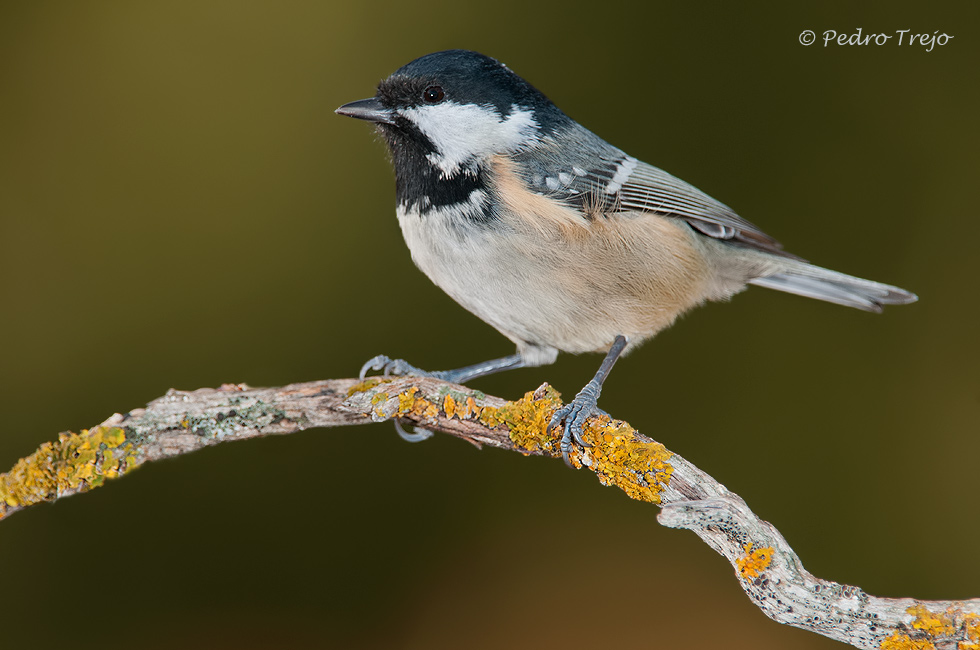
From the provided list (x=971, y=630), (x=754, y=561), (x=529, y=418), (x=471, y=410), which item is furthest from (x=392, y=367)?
(x=971, y=630)

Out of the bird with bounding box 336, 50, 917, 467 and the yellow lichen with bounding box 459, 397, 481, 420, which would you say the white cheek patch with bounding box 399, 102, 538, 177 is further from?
the yellow lichen with bounding box 459, 397, 481, 420

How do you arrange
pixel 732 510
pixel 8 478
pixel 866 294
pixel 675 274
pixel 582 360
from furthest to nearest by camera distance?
1. pixel 582 360
2. pixel 866 294
3. pixel 675 274
4. pixel 8 478
5. pixel 732 510

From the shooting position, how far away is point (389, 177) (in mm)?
3197

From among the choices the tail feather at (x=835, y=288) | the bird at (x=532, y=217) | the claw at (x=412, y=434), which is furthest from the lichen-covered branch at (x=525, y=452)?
the tail feather at (x=835, y=288)

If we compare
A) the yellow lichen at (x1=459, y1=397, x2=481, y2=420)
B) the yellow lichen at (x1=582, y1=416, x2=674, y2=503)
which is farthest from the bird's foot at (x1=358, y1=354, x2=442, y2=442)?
the yellow lichen at (x1=582, y1=416, x2=674, y2=503)

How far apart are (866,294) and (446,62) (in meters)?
1.69

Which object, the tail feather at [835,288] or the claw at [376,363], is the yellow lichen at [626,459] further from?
the tail feather at [835,288]

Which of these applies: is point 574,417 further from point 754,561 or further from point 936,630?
point 936,630

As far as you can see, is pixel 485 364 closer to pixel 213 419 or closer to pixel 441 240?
pixel 441 240

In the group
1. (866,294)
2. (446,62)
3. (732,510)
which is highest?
(446,62)

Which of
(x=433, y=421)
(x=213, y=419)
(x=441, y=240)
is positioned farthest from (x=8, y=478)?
(x=441, y=240)

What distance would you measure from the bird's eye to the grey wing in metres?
0.37

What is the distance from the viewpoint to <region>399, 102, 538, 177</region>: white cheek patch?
88.0 inches

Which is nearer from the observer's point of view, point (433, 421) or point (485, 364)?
point (433, 421)
